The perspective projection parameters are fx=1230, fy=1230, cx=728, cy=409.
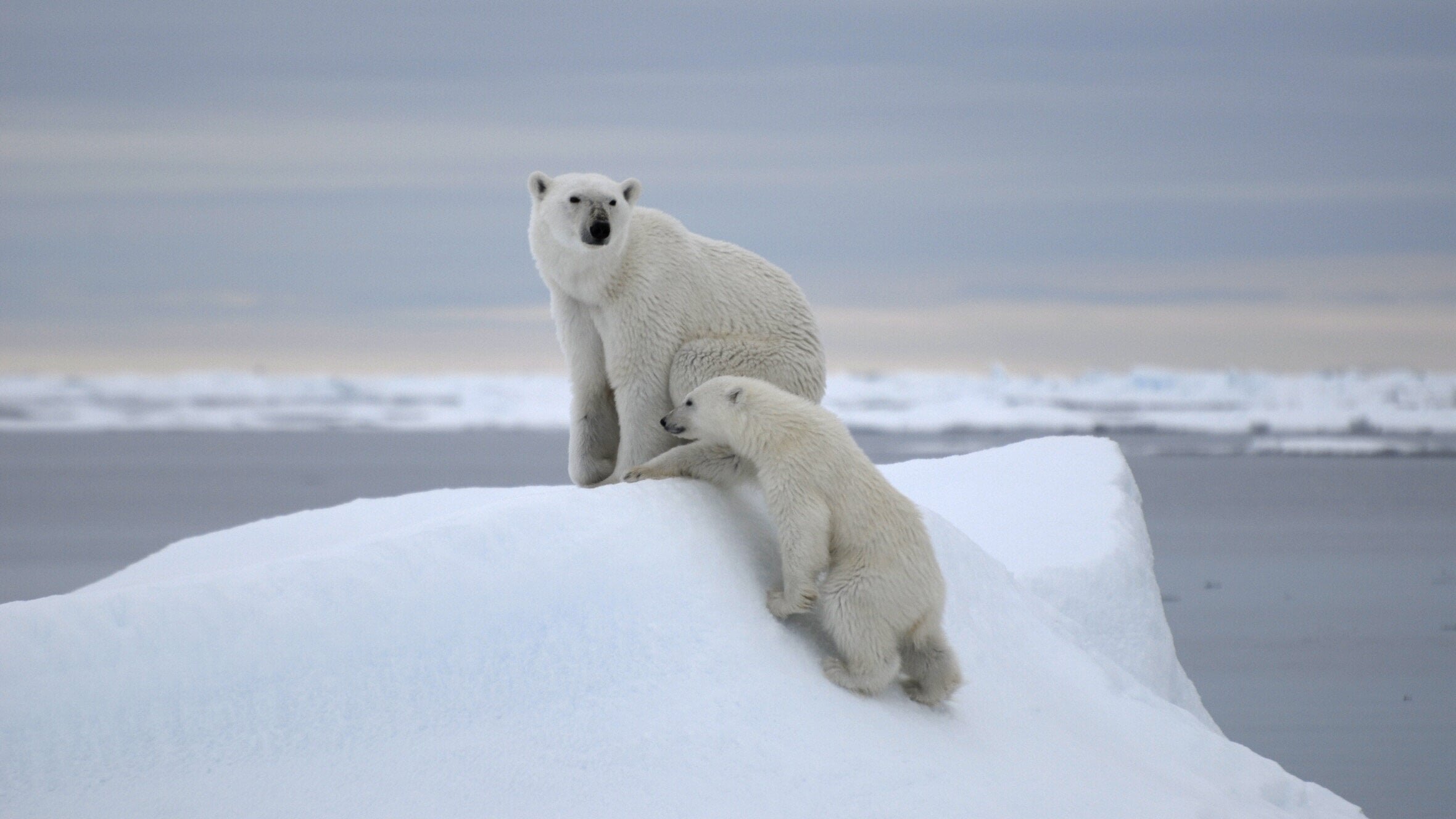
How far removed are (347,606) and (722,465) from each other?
1.88 metres

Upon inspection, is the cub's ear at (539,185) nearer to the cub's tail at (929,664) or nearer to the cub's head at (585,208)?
the cub's head at (585,208)

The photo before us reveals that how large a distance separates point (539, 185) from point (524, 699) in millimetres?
2595

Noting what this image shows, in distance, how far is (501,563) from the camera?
4988 millimetres

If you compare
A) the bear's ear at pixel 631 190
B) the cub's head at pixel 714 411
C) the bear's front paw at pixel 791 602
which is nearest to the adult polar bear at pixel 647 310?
the bear's ear at pixel 631 190

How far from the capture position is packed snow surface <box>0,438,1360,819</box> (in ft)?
13.5

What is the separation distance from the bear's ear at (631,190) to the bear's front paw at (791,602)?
80.4 inches

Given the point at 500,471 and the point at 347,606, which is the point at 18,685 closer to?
the point at 347,606

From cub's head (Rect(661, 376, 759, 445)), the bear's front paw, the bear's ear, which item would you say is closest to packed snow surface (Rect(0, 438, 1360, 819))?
the bear's front paw

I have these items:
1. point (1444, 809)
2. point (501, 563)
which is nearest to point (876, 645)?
point (501, 563)

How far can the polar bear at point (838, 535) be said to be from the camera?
16.7 ft

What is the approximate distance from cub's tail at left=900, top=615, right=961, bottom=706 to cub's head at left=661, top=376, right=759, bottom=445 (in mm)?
1183

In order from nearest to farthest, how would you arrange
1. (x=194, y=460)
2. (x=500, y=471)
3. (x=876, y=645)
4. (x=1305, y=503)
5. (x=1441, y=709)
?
1. (x=876, y=645)
2. (x=1441, y=709)
3. (x=1305, y=503)
4. (x=500, y=471)
5. (x=194, y=460)

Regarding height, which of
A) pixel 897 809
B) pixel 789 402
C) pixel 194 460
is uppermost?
pixel 789 402

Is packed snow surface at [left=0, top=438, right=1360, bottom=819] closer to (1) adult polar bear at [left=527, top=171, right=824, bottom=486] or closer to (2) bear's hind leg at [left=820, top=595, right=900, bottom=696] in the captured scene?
(2) bear's hind leg at [left=820, top=595, right=900, bottom=696]
